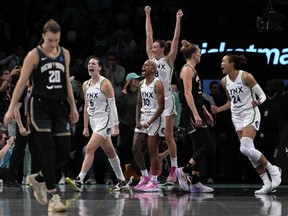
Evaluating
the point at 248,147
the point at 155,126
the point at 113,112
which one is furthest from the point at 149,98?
→ the point at 248,147

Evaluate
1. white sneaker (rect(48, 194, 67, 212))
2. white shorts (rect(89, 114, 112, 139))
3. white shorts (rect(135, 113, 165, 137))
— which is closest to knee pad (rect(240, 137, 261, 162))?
white shorts (rect(135, 113, 165, 137))

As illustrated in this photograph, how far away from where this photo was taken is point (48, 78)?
962 centimetres

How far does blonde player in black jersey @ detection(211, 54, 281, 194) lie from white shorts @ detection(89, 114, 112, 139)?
62.9 inches

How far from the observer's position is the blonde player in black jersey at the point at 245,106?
12352mm

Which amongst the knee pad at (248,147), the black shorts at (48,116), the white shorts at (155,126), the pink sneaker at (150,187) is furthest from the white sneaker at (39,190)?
the knee pad at (248,147)

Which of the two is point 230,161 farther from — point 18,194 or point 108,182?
point 18,194

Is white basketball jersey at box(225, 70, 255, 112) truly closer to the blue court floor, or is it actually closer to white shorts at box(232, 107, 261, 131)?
white shorts at box(232, 107, 261, 131)

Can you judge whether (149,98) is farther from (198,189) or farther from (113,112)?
(198,189)

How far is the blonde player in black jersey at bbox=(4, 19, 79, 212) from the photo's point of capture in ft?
31.3

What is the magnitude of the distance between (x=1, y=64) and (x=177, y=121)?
14.1 feet

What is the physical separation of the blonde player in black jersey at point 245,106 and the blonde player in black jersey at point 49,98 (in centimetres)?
345

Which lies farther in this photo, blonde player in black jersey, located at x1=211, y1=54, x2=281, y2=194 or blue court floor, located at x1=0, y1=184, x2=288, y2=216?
blonde player in black jersey, located at x1=211, y1=54, x2=281, y2=194

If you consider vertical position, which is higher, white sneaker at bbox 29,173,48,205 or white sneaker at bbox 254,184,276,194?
white sneaker at bbox 29,173,48,205

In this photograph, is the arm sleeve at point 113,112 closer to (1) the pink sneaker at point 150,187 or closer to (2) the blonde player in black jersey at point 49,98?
(1) the pink sneaker at point 150,187
